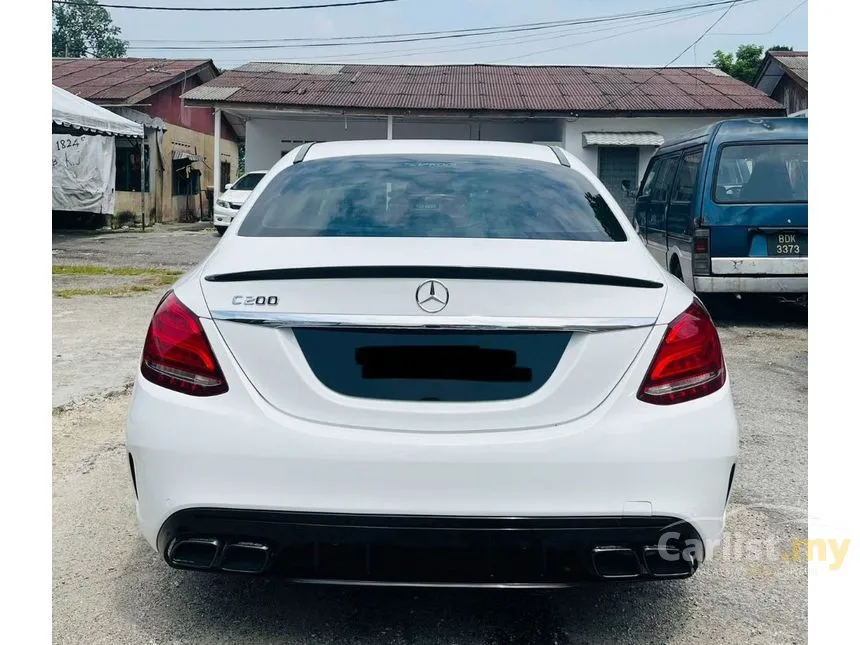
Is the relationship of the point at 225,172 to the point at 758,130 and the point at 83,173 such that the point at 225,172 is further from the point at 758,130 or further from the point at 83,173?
the point at 758,130

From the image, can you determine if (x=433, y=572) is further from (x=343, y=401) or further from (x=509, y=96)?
(x=509, y=96)

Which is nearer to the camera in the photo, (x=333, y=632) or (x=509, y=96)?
(x=333, y=632)

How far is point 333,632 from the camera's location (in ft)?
8.96

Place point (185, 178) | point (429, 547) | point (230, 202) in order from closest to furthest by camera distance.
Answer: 1. point (429, 547)
2. point (230, 202)
3. point (185, 178)

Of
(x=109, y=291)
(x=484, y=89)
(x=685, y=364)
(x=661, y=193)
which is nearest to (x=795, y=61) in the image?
(x=484, y=89)

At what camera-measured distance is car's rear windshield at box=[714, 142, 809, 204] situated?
8.24m

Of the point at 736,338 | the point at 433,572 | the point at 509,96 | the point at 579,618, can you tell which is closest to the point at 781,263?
the point at 736,338

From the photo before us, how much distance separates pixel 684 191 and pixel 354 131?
17.2 meters

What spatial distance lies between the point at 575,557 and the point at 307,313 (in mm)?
935

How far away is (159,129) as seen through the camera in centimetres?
2483

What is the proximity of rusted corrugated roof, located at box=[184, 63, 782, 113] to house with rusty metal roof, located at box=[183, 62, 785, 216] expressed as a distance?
3cm

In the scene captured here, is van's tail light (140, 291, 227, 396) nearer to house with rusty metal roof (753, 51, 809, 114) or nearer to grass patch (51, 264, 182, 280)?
grass patch (51, 264, 182, 280)

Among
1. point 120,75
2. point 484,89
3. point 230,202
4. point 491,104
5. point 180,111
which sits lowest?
point 230,202

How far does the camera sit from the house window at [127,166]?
24875mm
